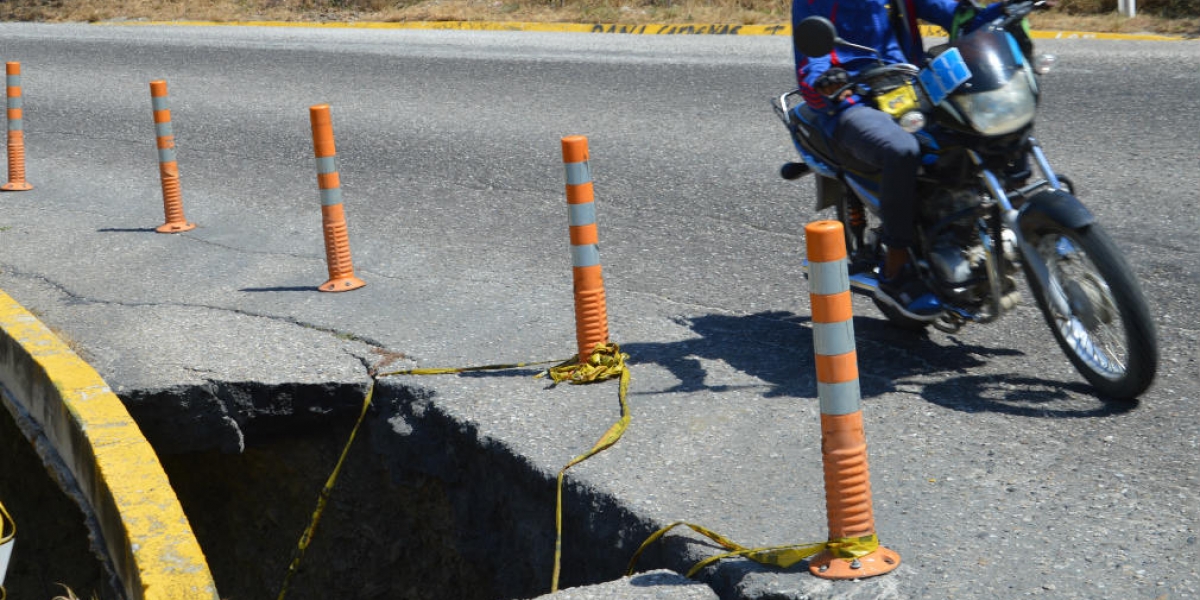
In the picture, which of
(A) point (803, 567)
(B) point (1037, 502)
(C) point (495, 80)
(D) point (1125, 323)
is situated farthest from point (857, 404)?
(C) point (495, 80)

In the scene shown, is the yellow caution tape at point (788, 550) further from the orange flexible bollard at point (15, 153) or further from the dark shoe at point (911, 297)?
the orange flexible bollard at point (15, 153)

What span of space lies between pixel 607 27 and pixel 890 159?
467 inches

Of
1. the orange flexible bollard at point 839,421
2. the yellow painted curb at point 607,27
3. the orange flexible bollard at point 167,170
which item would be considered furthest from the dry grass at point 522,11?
the orange flexible bollard at point 839,421

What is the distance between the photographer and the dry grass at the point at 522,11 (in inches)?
501

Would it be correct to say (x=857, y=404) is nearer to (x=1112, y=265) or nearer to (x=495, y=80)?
(x=1112, y=265)

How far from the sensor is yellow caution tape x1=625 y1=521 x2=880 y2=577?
11.3 ft

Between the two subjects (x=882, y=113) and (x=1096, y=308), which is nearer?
(x=1096, y=308)

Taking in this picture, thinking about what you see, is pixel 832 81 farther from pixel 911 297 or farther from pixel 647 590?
pixel 647 590

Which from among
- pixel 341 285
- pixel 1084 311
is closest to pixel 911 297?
pixel 1084 311

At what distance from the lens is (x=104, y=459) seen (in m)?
4.79

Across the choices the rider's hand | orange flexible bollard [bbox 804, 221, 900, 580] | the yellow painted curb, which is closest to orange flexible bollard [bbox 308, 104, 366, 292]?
the rider's hand

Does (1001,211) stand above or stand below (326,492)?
above

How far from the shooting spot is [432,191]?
8789 mm

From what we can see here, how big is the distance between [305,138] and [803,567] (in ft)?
27.5
